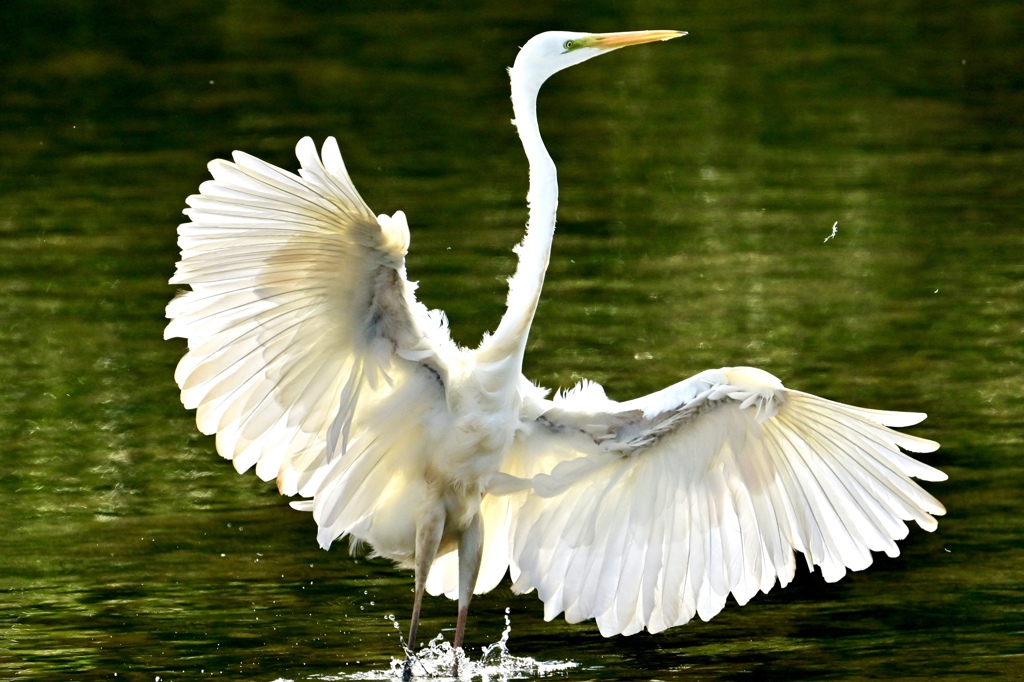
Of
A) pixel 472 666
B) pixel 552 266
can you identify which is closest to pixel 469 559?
pixel 472 666

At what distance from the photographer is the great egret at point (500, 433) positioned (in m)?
6.15

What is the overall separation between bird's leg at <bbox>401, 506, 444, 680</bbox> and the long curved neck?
73cm

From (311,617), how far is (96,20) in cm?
1599

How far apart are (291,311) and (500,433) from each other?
96 cm

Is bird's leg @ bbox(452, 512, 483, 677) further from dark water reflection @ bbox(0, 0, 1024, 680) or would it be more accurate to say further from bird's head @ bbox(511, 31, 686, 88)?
bird's head @ bbox(511, 31, 686, 88)

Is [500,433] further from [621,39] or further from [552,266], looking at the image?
[552,266]

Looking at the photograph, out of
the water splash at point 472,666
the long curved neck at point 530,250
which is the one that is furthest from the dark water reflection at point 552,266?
the long curved neck at point 530,250

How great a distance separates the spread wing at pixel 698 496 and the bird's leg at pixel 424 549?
14.4 inches

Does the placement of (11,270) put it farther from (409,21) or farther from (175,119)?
(409,21)

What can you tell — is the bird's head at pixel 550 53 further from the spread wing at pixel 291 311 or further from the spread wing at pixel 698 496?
the spread wing at pixel 698 496

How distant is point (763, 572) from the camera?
22.0 ft

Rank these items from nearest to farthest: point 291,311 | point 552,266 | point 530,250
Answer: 1. point 291,311
2. point 530,250
3. point 552,266

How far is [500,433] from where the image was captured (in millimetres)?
6727

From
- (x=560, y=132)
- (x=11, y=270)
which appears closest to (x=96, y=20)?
(x=560, y=132)
